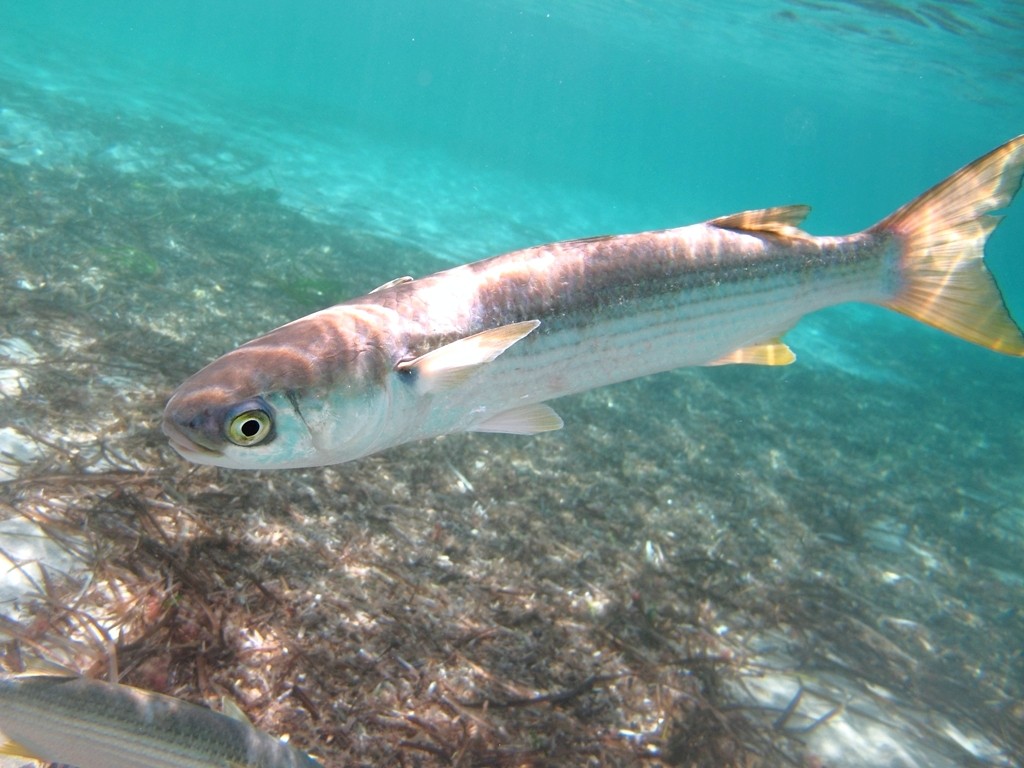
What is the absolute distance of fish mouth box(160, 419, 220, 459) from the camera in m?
2.20

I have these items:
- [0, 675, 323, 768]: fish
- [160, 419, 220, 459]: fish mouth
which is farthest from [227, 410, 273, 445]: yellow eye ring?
[0, 675, 323, 768]: fish

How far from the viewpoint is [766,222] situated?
3.53 meters

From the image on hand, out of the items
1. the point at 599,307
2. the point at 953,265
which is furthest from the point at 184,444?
the point at 953,265

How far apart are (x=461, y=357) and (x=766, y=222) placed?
225cm

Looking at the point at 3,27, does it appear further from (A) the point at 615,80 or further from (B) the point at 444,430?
(A) the point at 615,80

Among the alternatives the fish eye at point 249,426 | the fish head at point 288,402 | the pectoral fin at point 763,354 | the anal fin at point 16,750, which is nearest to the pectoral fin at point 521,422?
the fish head at point 288,402

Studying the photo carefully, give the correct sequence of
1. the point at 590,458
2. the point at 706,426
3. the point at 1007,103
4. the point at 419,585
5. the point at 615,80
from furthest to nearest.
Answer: the point at 615,80
the point at 1007,103
the point at 706,426
the point at 590,458
the point at 419,585

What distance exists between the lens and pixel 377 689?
127 inches

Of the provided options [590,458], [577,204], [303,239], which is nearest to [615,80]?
[577,204]

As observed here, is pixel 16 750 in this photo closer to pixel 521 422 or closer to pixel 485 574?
pixel 521 422

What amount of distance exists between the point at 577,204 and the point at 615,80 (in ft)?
309

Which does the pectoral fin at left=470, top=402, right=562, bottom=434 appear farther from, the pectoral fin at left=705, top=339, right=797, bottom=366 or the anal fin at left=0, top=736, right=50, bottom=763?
the anal fin at left=0, top=736, right=50, bottom=763

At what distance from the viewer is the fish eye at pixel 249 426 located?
2205mm

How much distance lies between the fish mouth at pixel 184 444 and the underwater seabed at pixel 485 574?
1162 mm
